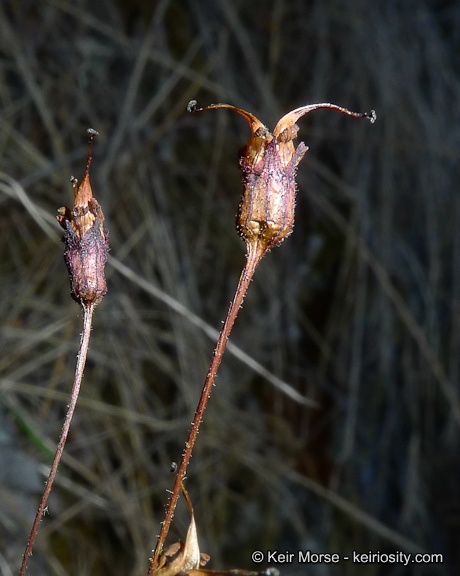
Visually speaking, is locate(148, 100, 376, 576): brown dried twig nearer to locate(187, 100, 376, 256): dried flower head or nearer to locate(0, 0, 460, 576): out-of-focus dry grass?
locate(187, 100, 376, 256): dried flower head

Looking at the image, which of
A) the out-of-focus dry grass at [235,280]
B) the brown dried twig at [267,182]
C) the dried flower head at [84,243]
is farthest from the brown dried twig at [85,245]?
the out-of-focus dry grass at [235,280]

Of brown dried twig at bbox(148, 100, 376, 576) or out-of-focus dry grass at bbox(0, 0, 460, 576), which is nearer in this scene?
brown dried twig at bbox(148, 100, 376, 576)

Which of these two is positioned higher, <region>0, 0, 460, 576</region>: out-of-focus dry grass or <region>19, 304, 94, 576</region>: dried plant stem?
<region>0, 0, 460, 576</region>: out-of-focus dry grass

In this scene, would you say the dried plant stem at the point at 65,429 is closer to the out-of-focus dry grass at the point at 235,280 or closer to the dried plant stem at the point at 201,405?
the dried plant stem at the point at 201,405

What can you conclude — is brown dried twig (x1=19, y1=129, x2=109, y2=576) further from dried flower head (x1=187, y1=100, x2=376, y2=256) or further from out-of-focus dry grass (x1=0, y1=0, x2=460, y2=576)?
out-of-focus dry grass (x1=0, y1=0, x2=460, y2=576)

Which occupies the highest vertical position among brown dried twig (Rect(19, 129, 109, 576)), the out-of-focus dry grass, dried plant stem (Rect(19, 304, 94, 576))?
the out-of-focus dry grass

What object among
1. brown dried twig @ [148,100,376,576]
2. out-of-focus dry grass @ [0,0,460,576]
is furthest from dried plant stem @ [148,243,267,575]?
out-of-focus dry grass @ [0,0,460,576]
